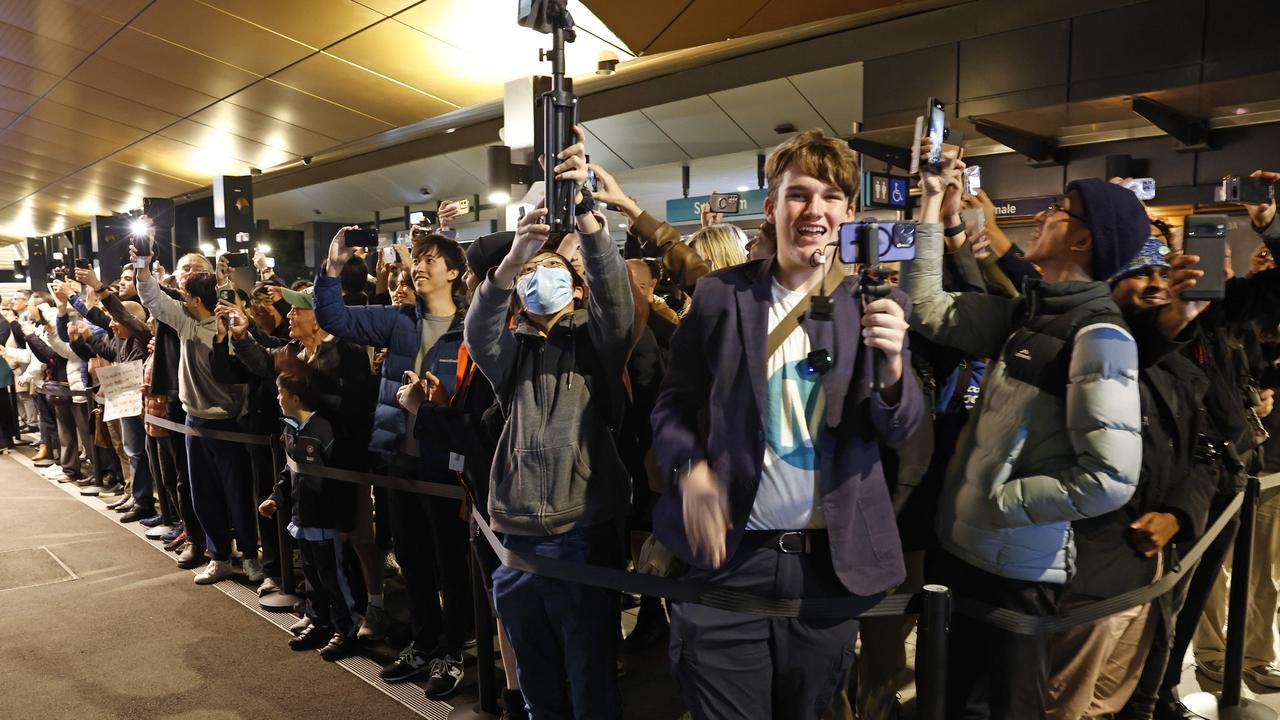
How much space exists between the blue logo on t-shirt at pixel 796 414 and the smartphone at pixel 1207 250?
3.65 feet

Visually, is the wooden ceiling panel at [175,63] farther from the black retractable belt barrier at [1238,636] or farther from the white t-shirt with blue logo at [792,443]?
the black retractable belt barrier at [1238,636]

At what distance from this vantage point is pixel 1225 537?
3.06 metres

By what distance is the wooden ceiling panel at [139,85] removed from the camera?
10633 millimetres

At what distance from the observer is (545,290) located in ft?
8.58

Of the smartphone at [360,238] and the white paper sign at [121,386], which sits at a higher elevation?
the smartphone at [360,238]

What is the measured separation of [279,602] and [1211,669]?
4739mm

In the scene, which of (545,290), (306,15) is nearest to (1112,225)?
(545,290)

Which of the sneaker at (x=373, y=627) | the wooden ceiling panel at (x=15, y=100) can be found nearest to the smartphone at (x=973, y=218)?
the sneaker at (x=373, y=627)

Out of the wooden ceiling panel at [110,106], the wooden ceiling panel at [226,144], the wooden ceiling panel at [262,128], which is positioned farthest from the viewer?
the wooden ceiling panel at [226,144]

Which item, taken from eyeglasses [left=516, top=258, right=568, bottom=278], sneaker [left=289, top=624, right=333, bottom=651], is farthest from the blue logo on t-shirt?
sneaker [left=289, top=624, right=333, bottom=651]

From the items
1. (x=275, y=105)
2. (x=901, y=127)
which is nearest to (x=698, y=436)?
(x=901, y=127)

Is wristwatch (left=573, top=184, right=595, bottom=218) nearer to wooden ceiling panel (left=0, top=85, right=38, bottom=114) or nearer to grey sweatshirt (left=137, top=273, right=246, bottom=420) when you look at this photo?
grey sweatshirt (left=137, top=273, right=246, bottom=420)

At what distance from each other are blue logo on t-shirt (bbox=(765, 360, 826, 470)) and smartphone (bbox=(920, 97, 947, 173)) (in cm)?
60

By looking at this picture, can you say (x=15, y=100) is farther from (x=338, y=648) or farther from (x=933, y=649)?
(x=933, y=649)
